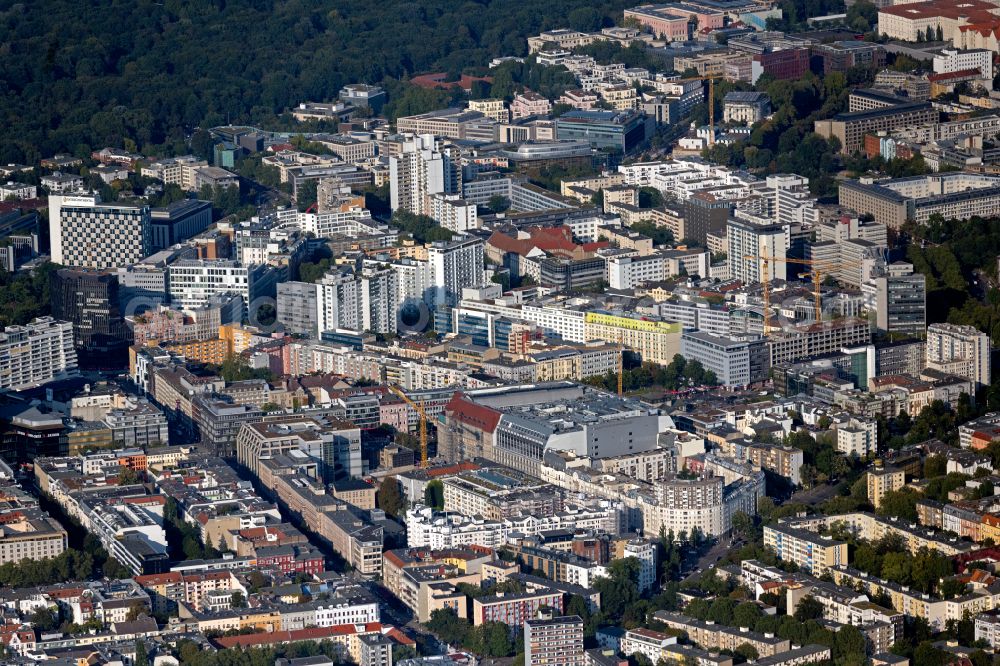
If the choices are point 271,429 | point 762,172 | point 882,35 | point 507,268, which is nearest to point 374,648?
point 271,429

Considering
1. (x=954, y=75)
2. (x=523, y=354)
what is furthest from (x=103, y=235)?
(x=954, y=75)

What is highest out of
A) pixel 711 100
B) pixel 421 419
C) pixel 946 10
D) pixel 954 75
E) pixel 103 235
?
pixel 946 10

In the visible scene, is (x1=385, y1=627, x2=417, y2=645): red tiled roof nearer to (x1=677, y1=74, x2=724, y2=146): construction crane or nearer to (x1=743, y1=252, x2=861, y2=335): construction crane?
(x1=743, y1=252, x2=861, y2=335): construction crane

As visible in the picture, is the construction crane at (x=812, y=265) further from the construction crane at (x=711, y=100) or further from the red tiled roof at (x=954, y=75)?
the red tiled roof at (x=954, y=75)

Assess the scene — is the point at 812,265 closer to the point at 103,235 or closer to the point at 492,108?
the point at 103,235

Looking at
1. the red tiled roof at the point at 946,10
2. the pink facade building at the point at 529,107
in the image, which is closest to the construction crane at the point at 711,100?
the pink facade building at the point at 529,107

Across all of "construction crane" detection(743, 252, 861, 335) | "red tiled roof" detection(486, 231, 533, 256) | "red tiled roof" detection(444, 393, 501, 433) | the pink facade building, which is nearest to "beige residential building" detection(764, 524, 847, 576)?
"red tiled roof" detection(444, 393, 501, 433)
